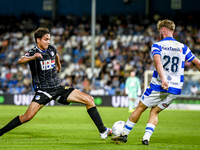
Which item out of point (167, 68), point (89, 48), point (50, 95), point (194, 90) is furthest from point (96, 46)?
point (167, 68)

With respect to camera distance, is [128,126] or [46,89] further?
[46,89]

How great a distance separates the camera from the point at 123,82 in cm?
1797

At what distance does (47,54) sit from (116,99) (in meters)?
11.6

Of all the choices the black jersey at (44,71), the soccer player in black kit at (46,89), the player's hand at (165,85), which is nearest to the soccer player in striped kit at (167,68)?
the player's hand at (165,85)

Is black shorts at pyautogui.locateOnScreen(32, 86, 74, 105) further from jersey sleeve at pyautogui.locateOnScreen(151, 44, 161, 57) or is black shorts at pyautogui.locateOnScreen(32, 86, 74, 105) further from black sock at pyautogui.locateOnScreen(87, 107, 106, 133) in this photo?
jersey sleeve at pyautogui.locateOnScreen(151, 44, 161, 57)

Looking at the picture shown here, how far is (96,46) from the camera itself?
830 inches

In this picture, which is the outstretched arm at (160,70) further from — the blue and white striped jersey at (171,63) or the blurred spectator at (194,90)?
the blurred spectator at (194,90)

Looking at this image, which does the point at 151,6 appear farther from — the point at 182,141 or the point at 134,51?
the point at 182,141

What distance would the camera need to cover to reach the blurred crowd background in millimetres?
18325

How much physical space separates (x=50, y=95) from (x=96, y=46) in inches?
600

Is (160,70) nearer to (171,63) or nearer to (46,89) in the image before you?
(171,63)

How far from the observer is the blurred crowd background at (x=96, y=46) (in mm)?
18325

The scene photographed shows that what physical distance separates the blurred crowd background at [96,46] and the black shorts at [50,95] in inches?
453

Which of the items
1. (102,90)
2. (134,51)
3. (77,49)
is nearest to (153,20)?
(134,51)
